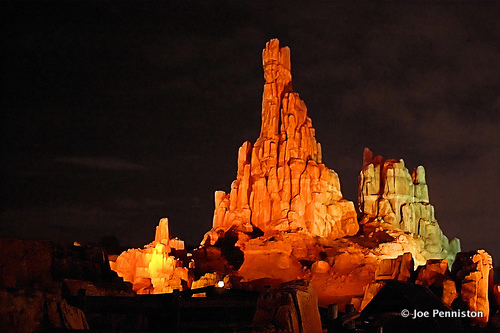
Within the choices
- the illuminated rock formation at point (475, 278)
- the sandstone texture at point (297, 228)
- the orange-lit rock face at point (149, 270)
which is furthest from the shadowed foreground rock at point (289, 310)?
the orange-lit rock face at point (149, 270)

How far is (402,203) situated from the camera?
66.4 meters

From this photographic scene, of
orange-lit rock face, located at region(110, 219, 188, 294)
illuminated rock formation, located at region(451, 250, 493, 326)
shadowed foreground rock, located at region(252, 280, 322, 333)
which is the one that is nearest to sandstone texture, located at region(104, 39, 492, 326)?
orange-lit rock face, located at region(110, 219, 188, 294)

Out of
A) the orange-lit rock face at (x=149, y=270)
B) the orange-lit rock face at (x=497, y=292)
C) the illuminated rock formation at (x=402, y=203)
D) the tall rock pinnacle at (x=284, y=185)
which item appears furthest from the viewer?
the illuminated rock formation at (x=402, y=203)

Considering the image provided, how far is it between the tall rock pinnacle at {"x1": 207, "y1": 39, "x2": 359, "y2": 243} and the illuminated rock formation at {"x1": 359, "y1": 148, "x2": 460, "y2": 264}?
313 inches

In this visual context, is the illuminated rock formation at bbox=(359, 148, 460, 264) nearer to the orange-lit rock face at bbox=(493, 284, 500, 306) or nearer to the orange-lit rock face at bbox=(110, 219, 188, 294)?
the orange-lit rock face at bbox=(110, 219, 188, 294)

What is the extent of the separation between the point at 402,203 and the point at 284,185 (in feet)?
54.6

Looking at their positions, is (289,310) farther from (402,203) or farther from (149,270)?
(402,203)

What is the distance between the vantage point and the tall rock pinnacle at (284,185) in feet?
186

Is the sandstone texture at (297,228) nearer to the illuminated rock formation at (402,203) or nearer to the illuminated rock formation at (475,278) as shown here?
the illuminated rock formation at (402,203)

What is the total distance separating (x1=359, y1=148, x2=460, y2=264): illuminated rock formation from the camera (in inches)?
2569

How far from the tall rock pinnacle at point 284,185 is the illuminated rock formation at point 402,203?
26.1 ft

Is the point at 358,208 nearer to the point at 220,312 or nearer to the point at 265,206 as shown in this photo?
the point at 265,206

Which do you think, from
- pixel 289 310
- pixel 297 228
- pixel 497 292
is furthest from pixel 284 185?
pixel 289 310

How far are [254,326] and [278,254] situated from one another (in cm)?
3746
